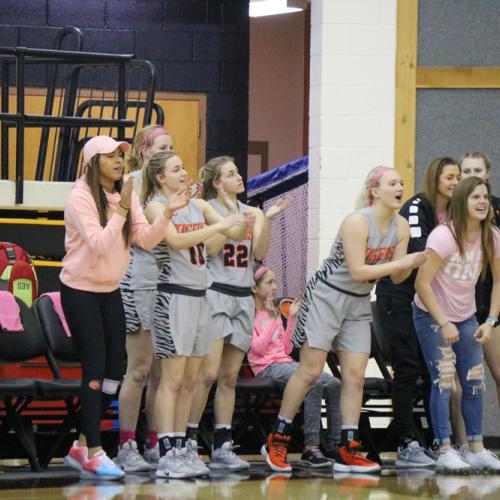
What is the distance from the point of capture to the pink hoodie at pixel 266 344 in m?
7.39

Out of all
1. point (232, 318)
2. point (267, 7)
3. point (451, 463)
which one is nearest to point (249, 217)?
point (232, 318)

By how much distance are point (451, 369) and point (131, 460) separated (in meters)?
1.63

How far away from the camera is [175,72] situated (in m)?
11.1

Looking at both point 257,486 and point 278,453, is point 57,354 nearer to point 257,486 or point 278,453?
point 278,453

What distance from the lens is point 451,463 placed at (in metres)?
6.66

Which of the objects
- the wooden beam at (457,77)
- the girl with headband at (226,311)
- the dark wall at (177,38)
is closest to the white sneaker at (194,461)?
the girl with headband at (226,311)

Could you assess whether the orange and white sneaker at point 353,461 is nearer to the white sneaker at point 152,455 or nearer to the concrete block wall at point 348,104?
the white sneaker at point 152,455

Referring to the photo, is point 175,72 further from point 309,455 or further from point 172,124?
point 309,455

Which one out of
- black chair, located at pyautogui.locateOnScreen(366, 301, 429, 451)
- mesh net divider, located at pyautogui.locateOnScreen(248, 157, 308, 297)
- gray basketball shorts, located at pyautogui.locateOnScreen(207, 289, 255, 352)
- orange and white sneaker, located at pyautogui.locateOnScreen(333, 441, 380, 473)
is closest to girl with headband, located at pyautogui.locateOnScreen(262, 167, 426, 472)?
orange and white sneaker, located at pyautogui.locateOnScreen(333, 441, 380, 473)

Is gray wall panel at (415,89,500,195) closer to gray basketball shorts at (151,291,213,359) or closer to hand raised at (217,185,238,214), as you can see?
hand raised at (217,185,238,214)

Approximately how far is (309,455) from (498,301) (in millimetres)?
1254

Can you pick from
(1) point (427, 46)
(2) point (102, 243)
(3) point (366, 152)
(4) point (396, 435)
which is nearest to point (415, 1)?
(1) point (427, 46)

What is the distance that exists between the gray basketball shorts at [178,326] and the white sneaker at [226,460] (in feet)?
1.83

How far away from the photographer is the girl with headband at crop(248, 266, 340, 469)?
708 cm
